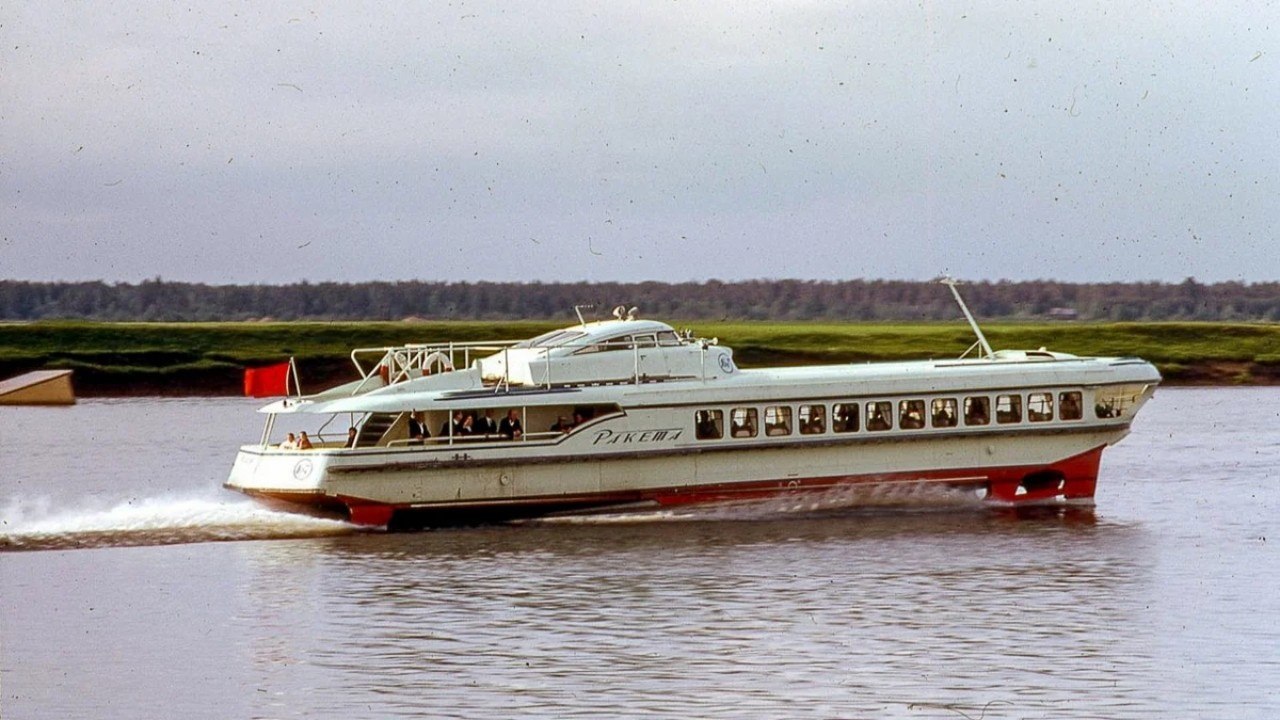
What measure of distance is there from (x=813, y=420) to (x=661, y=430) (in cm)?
293

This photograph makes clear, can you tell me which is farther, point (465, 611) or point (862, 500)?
point (862, 500)

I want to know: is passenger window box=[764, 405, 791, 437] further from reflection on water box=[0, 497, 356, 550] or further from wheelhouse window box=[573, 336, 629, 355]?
reflection on water box=[0, 497, 356, 550]

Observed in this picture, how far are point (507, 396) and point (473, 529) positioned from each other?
258cm

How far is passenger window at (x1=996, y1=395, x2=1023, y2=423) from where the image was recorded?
3556cm

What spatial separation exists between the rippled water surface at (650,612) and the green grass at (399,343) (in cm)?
3975

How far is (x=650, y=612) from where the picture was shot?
2525 cm

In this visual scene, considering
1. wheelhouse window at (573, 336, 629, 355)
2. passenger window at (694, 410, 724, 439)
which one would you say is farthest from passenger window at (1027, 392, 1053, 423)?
wheelhouse window at (573, 336, 629, 355)

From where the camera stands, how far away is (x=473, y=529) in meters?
33.6

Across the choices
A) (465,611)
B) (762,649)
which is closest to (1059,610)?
(762,649)

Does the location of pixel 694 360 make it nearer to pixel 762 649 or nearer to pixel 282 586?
pixel 282 586

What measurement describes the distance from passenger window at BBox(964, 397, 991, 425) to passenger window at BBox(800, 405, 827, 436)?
2.85 m

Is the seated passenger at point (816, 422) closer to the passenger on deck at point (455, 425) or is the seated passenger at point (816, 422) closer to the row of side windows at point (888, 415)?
the row of side windows at point (888, 415)

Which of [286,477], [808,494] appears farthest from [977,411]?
[286,477]

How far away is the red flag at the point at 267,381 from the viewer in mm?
32594
